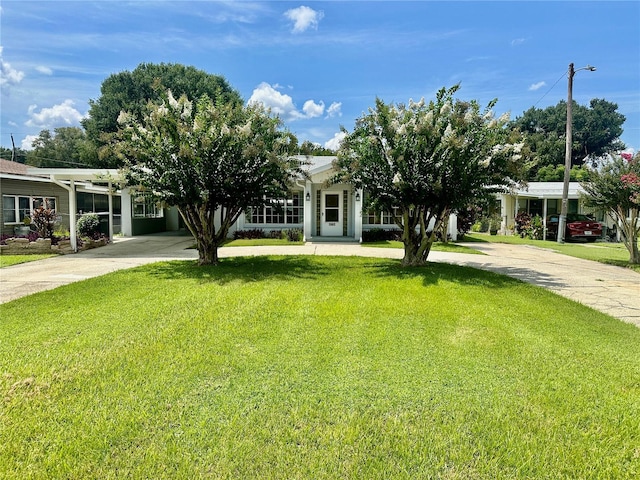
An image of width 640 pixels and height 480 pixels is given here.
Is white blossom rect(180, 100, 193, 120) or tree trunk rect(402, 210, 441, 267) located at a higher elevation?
white blossom rect(180, 100, 193, 120)

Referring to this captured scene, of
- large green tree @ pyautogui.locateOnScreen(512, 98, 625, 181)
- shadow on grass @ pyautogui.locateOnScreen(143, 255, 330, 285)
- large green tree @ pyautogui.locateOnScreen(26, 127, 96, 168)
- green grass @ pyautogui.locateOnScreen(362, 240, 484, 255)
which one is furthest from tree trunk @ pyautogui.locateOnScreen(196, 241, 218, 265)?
large green tree @ pyautogui.locateOnScreen(512, 98, 625, 181)

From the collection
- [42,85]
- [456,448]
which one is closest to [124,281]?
[456,448]

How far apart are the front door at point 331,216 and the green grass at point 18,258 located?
10.7m

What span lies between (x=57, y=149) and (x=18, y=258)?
49190 millimetres

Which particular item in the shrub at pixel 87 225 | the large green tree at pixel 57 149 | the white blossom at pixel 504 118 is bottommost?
the shrub at pixel 87 225

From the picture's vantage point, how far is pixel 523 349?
4.23m

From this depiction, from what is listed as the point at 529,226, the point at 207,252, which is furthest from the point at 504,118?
the point at 529,226

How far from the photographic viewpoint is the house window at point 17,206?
1480 cm

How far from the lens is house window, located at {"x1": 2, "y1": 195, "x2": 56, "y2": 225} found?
14797 millimetres

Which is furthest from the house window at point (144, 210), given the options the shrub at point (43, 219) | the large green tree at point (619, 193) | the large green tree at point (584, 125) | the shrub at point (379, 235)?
the large green tree at point (584, 125)

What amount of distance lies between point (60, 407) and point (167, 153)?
245 inches

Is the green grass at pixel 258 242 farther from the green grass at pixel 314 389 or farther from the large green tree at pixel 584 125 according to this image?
the large green tree at pixel 584 125

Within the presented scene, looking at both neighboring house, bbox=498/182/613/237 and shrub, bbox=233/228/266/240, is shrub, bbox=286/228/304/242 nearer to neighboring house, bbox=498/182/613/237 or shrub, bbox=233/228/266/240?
shrub, bbox=233/228/266/240

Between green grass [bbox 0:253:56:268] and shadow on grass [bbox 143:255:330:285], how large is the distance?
4.23m
